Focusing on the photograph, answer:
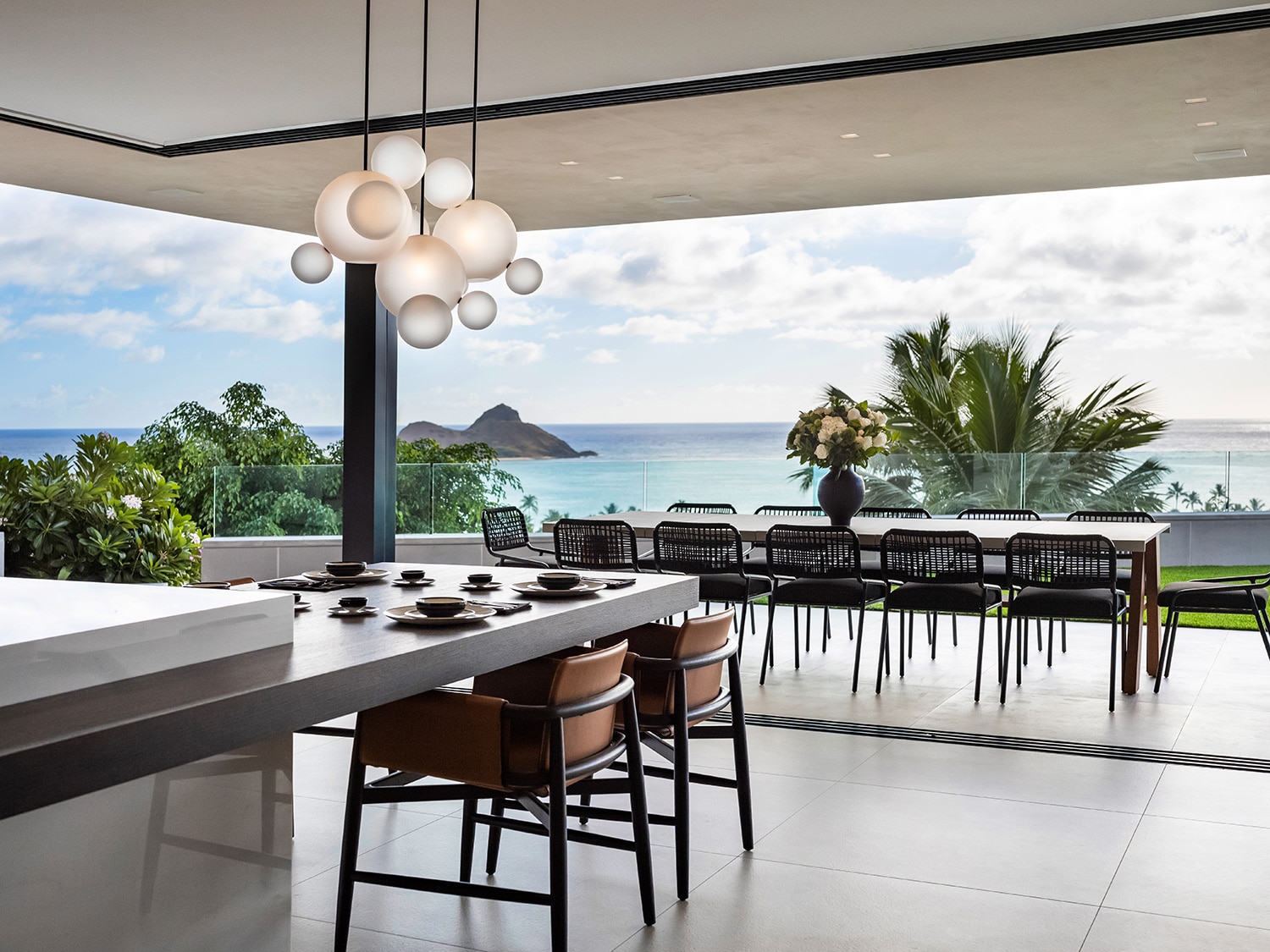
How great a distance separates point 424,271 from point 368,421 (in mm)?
4157

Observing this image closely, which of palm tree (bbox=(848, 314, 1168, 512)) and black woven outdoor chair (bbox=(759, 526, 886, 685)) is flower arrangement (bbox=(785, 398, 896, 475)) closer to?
black woven outdoor chair (bbox=(759, 526, 886, 685))

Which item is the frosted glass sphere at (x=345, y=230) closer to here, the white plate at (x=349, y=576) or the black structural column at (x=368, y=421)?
the white plate at (x=349, y=576)

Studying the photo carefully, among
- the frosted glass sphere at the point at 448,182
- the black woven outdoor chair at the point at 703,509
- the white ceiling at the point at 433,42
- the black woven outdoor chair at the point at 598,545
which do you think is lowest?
the black woven outdoor chair at the point at 598,545

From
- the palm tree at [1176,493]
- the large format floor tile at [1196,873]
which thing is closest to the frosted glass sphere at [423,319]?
the large format floor tile at [1196,873]

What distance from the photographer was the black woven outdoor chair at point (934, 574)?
553 centimetres

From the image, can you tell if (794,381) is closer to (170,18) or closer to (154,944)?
(170,18)

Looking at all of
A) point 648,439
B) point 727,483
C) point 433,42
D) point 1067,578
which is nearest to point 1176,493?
point 727,483

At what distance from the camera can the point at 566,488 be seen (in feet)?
29.1

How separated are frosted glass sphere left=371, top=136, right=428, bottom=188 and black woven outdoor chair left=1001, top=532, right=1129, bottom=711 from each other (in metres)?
3.25

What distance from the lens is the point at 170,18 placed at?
14.7 feet

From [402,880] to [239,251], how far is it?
30.7 metres

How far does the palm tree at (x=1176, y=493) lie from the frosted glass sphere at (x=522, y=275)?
694 centimetres

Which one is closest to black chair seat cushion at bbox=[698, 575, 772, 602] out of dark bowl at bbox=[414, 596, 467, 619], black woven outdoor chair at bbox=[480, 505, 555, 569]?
black woven outdoor chair at bbox=[480, 505, 555, 569]

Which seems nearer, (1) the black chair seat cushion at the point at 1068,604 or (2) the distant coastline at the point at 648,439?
(1) the black chair seat cushion at the point at 1068,604
